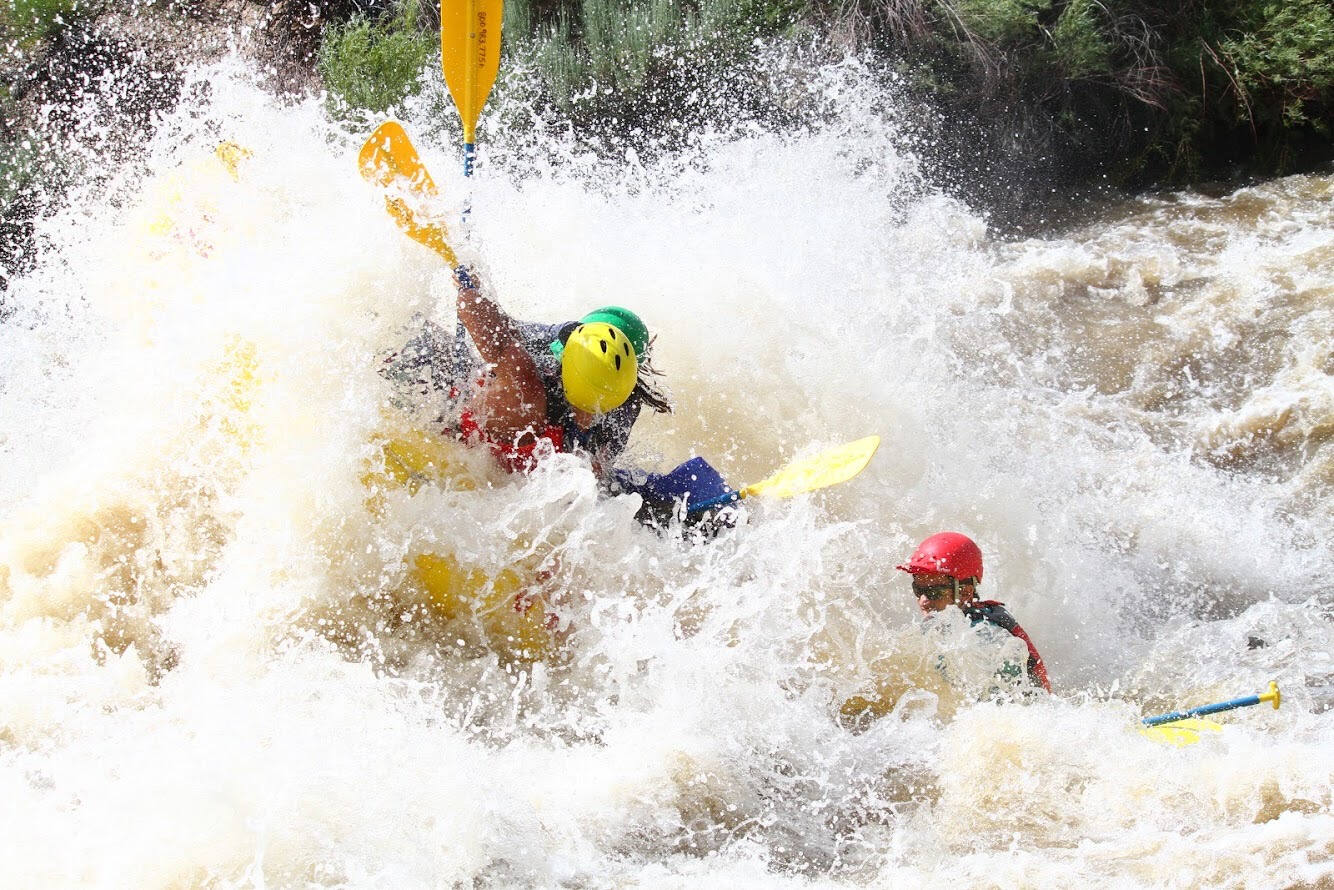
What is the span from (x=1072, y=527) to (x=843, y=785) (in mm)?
1978

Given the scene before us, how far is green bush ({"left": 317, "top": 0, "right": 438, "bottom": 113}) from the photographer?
23.6 ft

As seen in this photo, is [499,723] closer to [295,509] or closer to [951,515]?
[295,509]

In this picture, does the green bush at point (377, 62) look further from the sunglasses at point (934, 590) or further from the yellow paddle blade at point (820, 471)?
the sunglasses at point (934, 590)

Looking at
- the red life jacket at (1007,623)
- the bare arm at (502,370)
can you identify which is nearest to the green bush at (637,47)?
the bare arm at (502,370)

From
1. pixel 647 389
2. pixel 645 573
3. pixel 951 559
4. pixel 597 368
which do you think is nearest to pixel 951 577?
pixel 951 559

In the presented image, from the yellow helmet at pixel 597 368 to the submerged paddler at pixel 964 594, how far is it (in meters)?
1.08

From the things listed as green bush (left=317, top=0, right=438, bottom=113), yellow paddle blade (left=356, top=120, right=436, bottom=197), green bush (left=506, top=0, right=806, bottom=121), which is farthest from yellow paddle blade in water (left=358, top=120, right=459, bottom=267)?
green bush (left=317, top=0, right=438, bottom=113)

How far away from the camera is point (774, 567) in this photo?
3436 millimetres

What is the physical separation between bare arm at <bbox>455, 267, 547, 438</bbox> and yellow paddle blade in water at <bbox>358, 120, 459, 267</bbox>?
15 cm

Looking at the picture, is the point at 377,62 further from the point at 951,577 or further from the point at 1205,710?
the point at 1205,710

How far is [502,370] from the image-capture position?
3170 mm

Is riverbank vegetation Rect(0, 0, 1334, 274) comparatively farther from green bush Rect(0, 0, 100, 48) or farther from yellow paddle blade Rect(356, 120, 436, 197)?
yellow paddle blade Rect(356, 120, 436, 197)

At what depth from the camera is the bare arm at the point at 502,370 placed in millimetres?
3117

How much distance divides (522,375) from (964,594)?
152 centimetres
